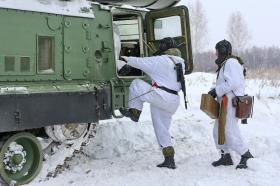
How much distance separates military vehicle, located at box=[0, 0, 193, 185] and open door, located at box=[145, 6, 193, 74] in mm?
36

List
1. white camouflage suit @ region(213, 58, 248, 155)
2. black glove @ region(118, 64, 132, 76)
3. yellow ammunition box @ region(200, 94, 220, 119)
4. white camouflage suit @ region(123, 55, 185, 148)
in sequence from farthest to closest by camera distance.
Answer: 1. black glove @ region(118, 64, 132, 76)
2. yellow ammunition box @ region(200, 94, 220, 119)
3. white camouflage suit @ region(123, 55, 185, 148)
4. white camouflage suit @ region(213, 58, 248, 155)

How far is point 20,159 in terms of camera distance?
6629mm

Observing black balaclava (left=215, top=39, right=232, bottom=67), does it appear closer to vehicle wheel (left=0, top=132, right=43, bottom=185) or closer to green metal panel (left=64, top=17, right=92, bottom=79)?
green metal panel (left=64, top=17, right=92, bottom=79)

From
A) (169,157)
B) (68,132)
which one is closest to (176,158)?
(169,157)

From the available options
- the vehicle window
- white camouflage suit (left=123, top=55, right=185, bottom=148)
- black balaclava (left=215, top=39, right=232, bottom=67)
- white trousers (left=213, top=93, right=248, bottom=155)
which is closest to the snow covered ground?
white trousers (left=213, top=93, right=248, bottom=155)

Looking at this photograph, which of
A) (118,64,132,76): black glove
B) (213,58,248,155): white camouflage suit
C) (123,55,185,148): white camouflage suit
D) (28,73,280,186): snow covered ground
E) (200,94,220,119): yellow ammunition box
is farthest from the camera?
(118,64,132,76): black glove

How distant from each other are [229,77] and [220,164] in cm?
120

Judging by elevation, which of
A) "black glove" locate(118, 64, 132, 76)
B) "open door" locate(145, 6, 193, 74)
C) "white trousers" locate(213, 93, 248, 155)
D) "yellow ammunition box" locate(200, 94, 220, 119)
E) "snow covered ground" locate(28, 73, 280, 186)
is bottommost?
"snow covered ground" locate(28, 73, 280, 186)

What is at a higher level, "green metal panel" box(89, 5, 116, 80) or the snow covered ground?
"green metal panel" box(89, 5, 116, 80)

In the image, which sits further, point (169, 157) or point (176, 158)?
point (176, 158)

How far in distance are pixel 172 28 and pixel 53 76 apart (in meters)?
2.40

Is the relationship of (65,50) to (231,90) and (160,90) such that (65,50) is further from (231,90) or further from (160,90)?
(231,90)

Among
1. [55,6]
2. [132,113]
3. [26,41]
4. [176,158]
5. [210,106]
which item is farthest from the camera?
[176,158]

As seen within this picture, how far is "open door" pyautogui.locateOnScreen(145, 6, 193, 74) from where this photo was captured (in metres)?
8.39
